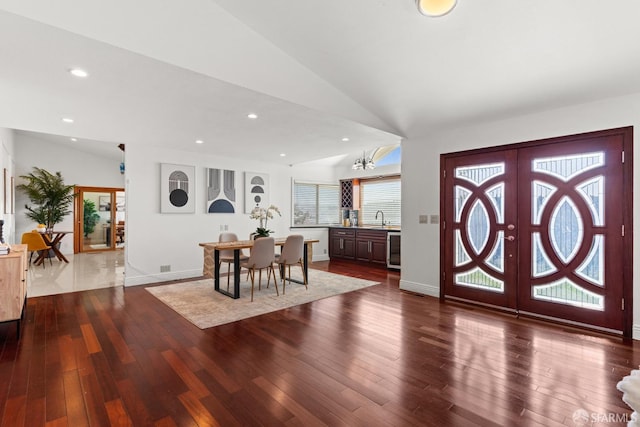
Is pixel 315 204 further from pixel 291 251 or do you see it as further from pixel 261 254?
pixel 261 254

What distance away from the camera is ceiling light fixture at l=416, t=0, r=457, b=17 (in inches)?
81.3

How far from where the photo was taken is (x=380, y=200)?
25.7 feet

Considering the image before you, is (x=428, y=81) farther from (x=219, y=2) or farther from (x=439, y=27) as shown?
(x=219, y=2)

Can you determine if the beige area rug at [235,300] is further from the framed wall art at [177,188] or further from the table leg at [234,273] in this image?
the framed wall art at [177,188]

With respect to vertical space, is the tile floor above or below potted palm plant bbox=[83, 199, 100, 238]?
below

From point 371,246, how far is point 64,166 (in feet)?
30.1

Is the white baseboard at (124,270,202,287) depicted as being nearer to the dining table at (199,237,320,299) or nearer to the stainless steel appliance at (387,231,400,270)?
the dining table at (199,237,320,299)

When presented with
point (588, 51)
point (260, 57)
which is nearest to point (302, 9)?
point (260, 57)

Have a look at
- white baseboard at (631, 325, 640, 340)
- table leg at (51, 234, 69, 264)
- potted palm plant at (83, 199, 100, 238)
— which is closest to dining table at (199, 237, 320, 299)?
white baseboard at (631, 325, 640, 340)

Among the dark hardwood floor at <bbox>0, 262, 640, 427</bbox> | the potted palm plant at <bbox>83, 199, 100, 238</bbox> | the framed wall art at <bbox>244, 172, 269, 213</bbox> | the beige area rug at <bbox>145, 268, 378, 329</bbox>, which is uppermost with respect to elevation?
the framed wall art at <bbox>244, 172, 269, 213</bbox>

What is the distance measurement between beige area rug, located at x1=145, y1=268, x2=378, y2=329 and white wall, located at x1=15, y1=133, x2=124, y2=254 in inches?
201

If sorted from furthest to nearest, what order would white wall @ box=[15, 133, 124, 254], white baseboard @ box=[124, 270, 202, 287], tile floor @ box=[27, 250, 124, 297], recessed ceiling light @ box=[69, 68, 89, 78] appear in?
white wall @ box=[15, 133, 124, 254] → white baseboard @ box=[124, 270, 202, 287] → tile floor @ box=[27, 250, 124, 297] → recessed ceiling light @ box=[69, 68, 89, 78]

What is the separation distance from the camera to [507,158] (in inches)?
149

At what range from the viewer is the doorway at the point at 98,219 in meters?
9.39
